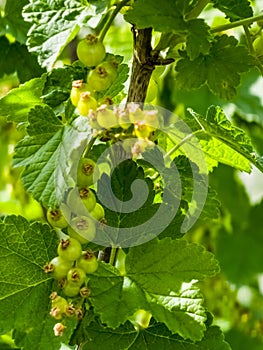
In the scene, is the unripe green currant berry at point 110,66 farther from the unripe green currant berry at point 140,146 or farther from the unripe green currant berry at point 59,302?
the unripe green currant berry at point 59,302

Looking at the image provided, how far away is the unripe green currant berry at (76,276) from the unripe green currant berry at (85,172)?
9 centimetres

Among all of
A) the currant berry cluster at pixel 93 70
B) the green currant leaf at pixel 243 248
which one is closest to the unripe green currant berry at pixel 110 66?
the currant berry cluster at pixel 93 70

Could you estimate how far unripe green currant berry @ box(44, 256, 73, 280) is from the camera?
936mm

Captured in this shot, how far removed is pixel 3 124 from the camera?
6.75 ft

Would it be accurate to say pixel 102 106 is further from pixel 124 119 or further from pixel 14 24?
pixel 14 24

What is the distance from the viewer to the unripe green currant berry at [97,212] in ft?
3.11

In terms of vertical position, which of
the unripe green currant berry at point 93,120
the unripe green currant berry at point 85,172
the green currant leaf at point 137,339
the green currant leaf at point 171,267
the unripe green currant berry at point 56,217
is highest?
the unripe green currant berry at point 93,120

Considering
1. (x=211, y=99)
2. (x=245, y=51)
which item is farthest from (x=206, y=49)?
(x=211, y=99)

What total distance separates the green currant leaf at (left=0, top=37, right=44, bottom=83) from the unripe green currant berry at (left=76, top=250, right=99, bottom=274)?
582mm

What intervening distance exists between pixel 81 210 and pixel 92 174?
41 millimetres

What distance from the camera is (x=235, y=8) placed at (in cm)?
102

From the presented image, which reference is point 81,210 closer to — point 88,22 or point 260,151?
point 88,22

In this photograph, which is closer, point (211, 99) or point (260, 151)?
point (211, 99)

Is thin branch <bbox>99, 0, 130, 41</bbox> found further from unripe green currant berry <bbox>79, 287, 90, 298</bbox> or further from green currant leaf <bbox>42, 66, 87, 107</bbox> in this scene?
unripe green currant berry <bbox>79, 287, 90, 298</bbox>
